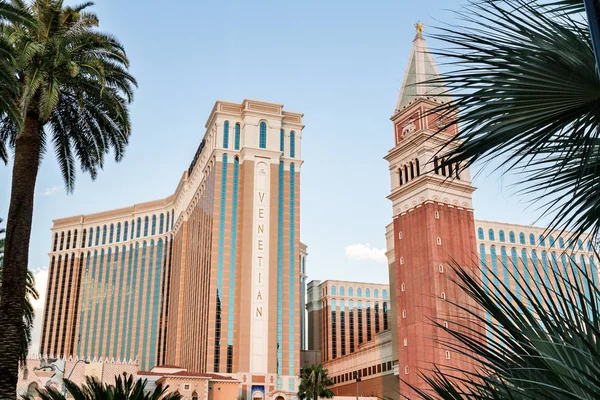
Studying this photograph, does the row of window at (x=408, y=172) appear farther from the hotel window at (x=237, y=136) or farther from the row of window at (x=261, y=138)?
the hotel window at (x=237, y=136)

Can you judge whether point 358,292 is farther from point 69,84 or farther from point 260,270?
point 69,84

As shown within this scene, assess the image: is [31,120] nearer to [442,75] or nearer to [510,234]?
[442,75]

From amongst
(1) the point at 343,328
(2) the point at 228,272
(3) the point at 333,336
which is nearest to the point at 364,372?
(3) the point at 333,336

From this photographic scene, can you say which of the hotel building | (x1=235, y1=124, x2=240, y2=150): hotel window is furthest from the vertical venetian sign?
the hotel building

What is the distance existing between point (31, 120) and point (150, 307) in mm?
119512

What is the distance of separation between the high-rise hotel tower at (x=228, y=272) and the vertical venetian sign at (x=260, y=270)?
0.48 ft

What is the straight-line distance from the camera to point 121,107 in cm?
2295

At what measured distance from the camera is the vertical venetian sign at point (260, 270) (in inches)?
3580

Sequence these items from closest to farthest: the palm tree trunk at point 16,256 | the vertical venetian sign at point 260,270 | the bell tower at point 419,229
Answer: the palm tree trunk at point 16,256, the bell tower at point 419,229, the vertical venetian sign at point 260,270

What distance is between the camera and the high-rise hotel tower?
91562mm

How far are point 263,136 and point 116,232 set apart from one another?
56764 millimetres

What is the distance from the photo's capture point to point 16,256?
18031 millimetres

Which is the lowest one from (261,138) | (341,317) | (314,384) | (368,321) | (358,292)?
(314,384)

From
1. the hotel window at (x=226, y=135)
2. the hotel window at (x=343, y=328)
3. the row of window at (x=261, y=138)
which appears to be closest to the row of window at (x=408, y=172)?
the row of window at (x=261, y=138)
